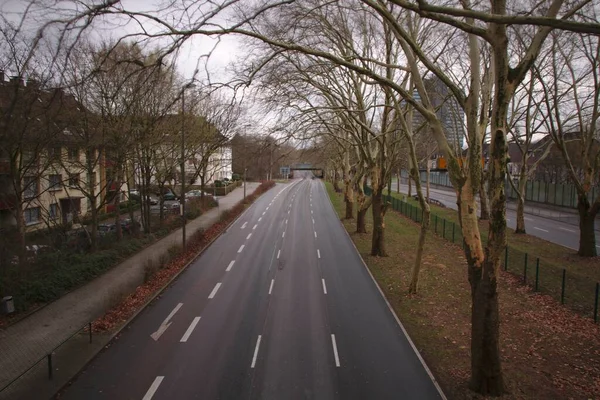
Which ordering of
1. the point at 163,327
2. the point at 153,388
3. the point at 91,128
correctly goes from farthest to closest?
the point at 91,128 < the point at 163,327 < the point at 153,388

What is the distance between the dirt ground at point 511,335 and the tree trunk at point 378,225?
2087 mm

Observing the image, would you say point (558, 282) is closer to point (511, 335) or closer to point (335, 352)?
point (511, 335)

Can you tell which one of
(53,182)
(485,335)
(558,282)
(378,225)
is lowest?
(558,282)

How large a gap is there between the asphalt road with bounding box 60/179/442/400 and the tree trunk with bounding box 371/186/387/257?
6.96 ft

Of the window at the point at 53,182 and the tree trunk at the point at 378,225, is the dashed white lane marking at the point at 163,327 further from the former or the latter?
the tree trunk at the point at 378,225

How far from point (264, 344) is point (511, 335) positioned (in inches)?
261

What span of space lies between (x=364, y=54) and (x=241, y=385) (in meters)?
13.8

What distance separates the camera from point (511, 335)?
37.1 feet

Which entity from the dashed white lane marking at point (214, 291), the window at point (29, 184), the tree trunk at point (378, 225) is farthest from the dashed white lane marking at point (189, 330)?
the tree trunk at point (378, 225)

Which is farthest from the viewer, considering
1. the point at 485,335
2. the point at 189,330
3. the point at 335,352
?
the point at 189,330

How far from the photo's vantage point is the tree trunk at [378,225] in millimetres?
20406

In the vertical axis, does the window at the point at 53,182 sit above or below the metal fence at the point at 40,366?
above

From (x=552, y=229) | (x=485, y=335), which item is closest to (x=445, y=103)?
(x=552, y=229)

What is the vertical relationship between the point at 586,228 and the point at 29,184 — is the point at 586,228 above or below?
below
